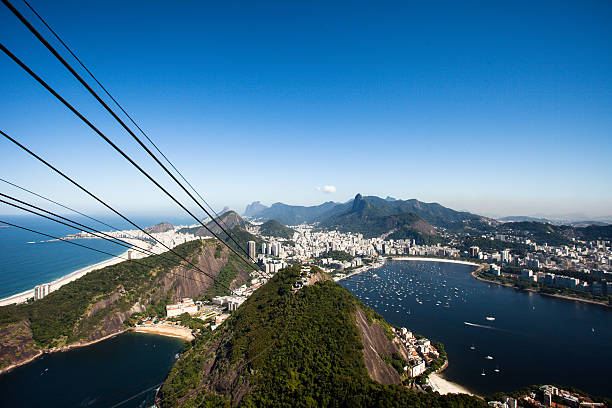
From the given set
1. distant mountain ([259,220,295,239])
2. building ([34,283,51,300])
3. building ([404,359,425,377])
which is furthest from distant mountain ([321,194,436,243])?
building ([34,283,51,300])

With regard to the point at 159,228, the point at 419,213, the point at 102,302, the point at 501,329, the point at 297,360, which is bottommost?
the point at 501,329

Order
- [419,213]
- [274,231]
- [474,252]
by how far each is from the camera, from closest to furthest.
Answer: [474,252] < [274,231] < [419,213]

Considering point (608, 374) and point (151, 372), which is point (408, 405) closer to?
point (151, 372)

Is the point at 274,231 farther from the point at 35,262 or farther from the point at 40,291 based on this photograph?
the point at 40,291

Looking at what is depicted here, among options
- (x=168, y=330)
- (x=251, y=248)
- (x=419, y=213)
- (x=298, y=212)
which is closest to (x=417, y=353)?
(x=168, y=330)

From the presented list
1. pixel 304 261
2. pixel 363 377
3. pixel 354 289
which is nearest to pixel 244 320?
pixel 363 377

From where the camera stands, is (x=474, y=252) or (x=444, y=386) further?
(x=474, y=252)

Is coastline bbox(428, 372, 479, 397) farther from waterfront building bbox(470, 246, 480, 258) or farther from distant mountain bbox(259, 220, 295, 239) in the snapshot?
distant mountain bbox(259, 220, 295, 239)

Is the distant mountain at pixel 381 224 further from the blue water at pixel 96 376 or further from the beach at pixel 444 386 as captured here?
the blue water at pixel 96 376
